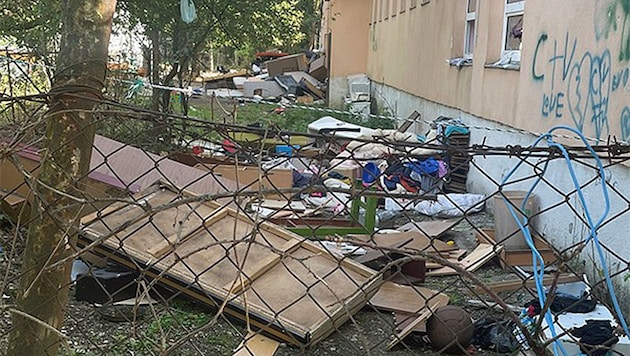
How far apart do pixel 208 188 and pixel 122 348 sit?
7.45 feet

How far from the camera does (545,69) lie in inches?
244

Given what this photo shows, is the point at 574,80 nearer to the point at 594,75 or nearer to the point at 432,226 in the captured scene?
the point at 594,75

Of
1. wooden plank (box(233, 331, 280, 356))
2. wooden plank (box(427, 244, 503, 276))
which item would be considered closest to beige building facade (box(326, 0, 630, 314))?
wooden plank (box(427, 244, 503, 276))

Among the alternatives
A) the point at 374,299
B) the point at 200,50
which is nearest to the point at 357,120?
the point at 200,50

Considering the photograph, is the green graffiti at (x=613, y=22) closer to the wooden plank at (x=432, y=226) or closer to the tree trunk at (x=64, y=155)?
the wooden plank at (x=432, y=226)

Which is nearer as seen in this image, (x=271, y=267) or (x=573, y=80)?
(x=271, y=267)

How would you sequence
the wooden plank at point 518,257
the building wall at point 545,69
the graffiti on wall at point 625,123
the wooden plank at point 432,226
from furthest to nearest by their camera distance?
the wooden plank at point 432,226 < the wooden plank at point 518,257 < the building wall at point 545,69 < the graffiti on wall at point 625,123

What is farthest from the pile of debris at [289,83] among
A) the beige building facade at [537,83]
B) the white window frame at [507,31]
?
the white window frame at [507,31]

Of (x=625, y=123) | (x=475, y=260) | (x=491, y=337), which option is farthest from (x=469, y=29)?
(x=491, y=337)

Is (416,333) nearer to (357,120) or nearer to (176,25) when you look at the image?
(176,25)

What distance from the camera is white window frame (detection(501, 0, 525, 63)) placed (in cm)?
750

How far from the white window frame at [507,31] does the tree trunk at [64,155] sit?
625 cm

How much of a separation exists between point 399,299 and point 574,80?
2486 mm

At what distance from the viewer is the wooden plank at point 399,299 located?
4.32 meters
